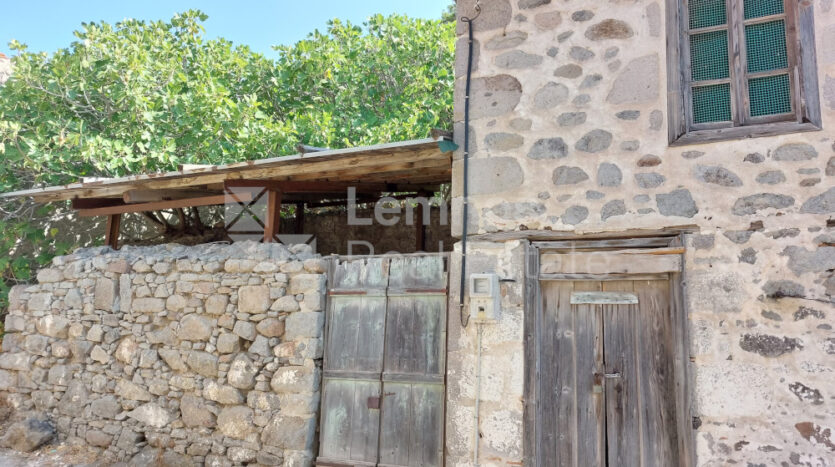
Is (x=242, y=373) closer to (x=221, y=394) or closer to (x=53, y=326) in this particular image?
(x=221, y=394)

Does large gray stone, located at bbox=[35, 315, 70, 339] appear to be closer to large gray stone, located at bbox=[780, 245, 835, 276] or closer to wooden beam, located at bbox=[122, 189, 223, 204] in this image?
wooden beam, located at bbox=[122, 189, 223, 204]

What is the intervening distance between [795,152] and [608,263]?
4.05ft

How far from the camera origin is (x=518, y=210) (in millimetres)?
3799

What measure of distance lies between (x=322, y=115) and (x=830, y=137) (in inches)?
306

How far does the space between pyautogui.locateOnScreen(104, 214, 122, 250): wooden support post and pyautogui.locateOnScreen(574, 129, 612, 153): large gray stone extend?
534 cm

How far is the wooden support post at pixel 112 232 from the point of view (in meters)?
6.35

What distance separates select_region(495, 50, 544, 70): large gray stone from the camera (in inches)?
153

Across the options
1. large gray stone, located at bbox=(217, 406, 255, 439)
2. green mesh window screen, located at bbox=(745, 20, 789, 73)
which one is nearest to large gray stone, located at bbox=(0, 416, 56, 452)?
large gray stone, located at bbox=(217, 406, 255, 439)

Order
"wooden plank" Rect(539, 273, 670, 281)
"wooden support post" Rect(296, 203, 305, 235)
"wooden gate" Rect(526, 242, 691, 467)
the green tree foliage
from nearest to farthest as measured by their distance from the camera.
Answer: "wooden gate" Rect(526, 242, 691, 467), "wooden plank" Rect(539, 273, 670, 281), "wooden support post" Rect(296, 203, 305, 235), the green tree foliage

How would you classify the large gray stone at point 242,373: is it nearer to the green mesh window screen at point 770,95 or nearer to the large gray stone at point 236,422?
the large gray stone at point 236,422

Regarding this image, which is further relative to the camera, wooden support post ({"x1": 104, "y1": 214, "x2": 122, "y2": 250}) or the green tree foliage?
the green tree foliage

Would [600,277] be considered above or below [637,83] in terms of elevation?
below

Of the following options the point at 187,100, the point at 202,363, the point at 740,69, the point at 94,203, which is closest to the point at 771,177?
the point at 740,69

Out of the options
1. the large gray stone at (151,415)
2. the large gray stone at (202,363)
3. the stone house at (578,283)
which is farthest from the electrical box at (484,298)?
the large gray stone at (151,415)
